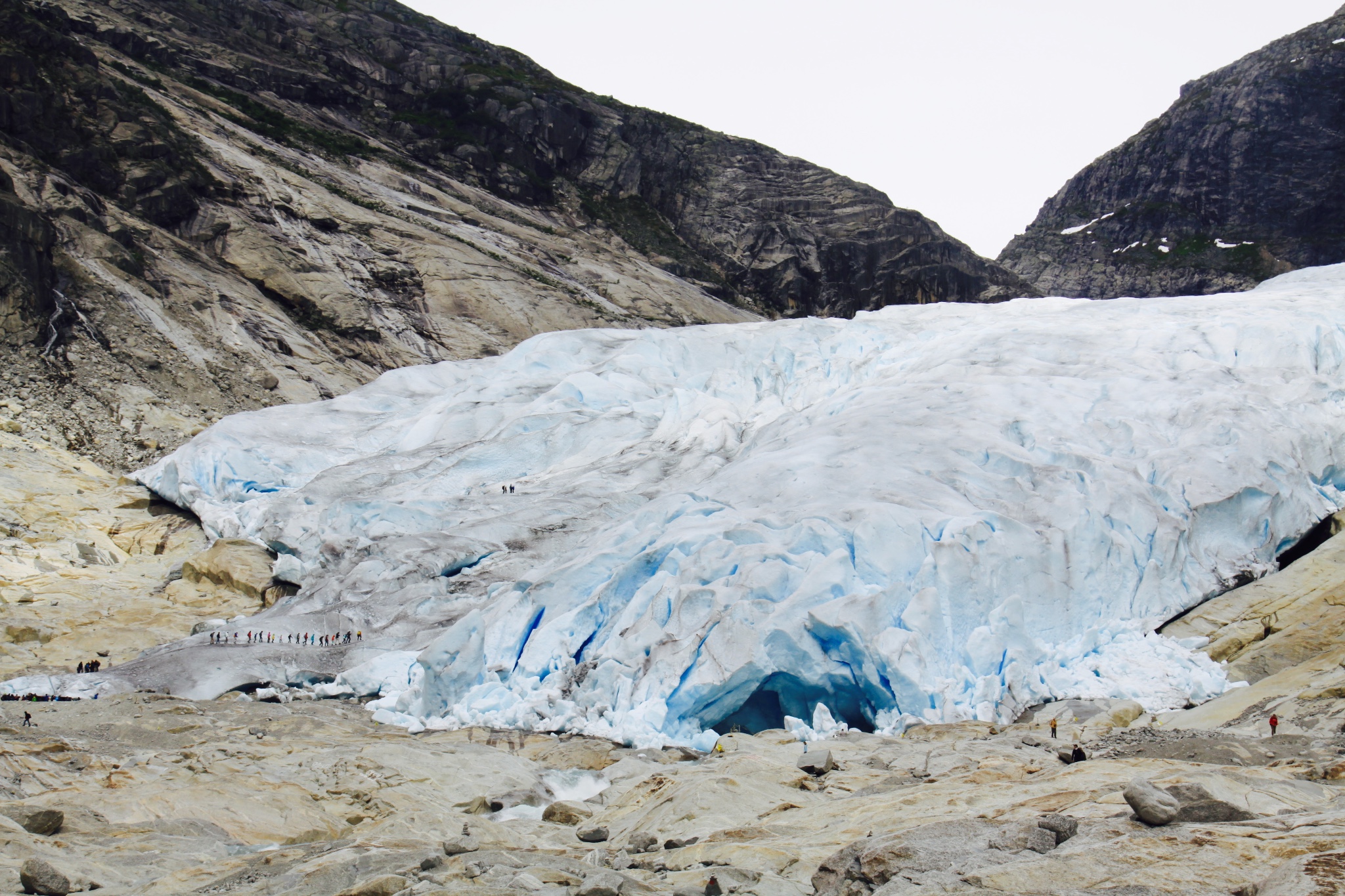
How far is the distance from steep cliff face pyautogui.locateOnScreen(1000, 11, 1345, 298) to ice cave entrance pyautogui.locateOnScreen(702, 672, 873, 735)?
2689 inches

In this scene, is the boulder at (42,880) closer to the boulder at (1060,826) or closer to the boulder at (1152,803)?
the boulder at (1060,826)

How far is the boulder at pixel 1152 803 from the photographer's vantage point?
666 centimetres

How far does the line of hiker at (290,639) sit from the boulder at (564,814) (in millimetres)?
7580

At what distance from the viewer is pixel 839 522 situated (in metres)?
14.9

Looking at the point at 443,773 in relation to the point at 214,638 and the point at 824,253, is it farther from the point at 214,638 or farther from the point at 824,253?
the point at 824,253

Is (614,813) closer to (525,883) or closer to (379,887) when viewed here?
(525,883)

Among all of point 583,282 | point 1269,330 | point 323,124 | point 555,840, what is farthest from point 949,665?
point 323,124

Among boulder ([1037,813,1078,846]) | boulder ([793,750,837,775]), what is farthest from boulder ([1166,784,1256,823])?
boulder ([793,750,837,775])

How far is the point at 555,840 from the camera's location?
942 cm

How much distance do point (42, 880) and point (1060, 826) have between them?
702 cm

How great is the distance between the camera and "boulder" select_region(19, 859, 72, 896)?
7.41 m

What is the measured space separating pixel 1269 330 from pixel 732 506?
35.1 feet

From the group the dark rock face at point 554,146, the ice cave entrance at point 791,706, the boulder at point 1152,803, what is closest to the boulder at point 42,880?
the boulder at point 1152,803

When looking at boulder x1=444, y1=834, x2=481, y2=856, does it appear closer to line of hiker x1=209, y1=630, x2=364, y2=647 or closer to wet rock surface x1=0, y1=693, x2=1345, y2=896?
wet rock surface x1=0, y1=693, x2=1345, y2=896
